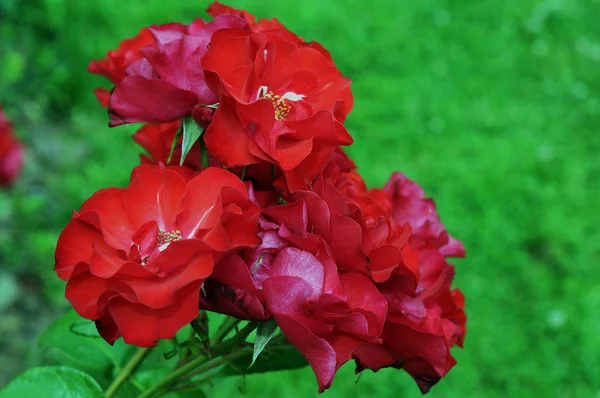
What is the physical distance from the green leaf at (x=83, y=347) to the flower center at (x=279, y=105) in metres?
0.35

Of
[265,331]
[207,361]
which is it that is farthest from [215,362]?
[265,331]

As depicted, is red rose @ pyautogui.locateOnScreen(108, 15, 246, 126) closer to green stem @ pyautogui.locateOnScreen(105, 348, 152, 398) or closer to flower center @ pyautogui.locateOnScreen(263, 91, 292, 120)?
flower center @ pyautogui.locateOnScreen(263, 91, 292, 120)

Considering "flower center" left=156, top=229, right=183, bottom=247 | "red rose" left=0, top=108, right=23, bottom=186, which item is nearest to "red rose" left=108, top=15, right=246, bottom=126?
"flower center" left=156, top=229, right=183, bottom=247

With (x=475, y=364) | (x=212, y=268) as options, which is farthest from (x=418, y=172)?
(x=212, y=268)

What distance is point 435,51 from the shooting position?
3.41 meters

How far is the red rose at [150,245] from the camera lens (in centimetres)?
59

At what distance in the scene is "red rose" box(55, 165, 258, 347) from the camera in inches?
23.2

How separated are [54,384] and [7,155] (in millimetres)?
1022

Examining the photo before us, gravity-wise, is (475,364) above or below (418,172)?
below

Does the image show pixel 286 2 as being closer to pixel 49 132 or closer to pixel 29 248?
pixel 49 132

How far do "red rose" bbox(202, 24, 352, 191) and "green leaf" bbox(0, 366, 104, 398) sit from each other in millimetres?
281

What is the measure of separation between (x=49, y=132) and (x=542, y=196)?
6.05 ft

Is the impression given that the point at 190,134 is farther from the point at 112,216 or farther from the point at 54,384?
the point at 54,384

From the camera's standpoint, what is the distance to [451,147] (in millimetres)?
2959
